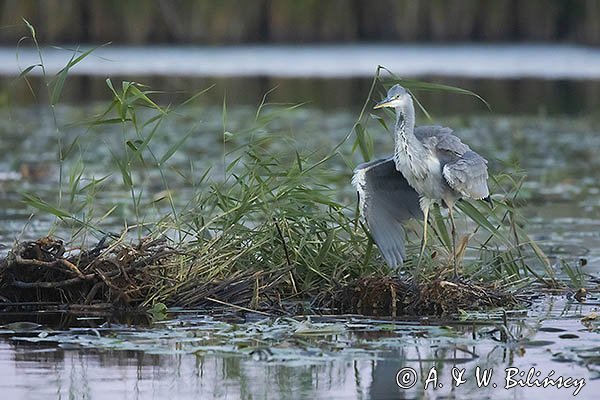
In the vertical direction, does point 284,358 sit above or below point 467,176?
below

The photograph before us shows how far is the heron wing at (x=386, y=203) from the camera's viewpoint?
6238 millimetres

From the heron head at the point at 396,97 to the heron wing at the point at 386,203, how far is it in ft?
0.90

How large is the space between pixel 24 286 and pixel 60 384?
58.7 inches

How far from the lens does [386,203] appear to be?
647 centimetres

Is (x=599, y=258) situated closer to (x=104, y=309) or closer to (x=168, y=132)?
(x=104, y=309)

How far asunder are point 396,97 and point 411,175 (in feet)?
1.16

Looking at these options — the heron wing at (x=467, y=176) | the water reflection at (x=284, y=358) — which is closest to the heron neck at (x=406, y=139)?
the heron wing at (x=467, y=176)

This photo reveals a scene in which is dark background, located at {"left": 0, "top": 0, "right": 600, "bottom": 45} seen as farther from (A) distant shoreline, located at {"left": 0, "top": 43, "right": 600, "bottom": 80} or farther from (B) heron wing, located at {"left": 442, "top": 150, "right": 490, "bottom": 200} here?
(B) heron wing, located at {"left": 442, "top": 150, "right": 490, "bottom": 200}

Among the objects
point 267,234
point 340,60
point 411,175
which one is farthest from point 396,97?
point 340,60

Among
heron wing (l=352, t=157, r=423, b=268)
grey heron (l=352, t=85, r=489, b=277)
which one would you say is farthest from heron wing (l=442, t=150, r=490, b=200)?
heron wing (l=352, t=157, r=423, b=268)

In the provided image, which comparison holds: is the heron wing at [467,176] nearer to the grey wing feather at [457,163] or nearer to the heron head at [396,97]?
the grey wing feather at [457,163]

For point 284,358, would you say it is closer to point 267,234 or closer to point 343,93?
point 267,234

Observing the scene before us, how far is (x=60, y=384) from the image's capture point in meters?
4.86

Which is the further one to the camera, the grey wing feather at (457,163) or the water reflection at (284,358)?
the grey wing feather at (457,163)
